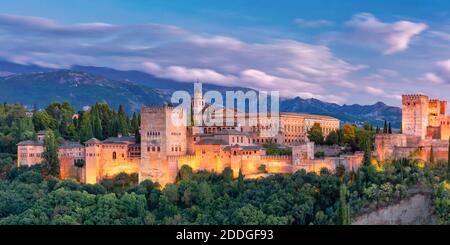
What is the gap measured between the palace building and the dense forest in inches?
17.3

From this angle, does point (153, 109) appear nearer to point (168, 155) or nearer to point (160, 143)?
point (160, 143)

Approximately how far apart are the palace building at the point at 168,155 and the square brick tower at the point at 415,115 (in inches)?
219

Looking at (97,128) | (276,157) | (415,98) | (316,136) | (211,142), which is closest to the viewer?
(276,157)

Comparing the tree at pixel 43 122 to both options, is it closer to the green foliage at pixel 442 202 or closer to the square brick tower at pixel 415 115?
the square brick tower at pixel 415 115

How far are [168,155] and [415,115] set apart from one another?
439 inches

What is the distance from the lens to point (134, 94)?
73938 millimetres

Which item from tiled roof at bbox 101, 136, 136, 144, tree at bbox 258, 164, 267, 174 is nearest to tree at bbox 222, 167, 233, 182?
tree at bbox 258, 164, 267, 174

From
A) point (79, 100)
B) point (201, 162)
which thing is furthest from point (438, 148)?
point (79, 100)

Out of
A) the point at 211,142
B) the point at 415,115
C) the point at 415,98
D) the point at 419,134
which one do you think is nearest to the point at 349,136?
the point at 419,134

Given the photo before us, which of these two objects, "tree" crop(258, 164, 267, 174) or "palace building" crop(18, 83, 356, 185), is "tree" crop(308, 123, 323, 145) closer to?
"palace building" crop(18, 83, 356, 185)

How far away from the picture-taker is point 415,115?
29.5m
